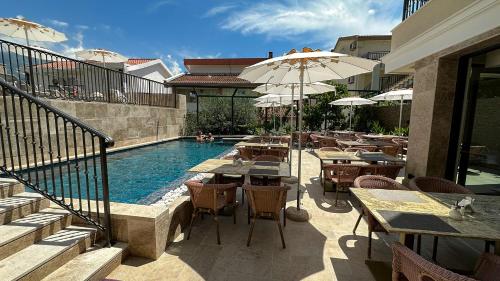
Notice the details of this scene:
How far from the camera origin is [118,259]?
8.70ft

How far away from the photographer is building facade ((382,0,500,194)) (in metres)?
3.80

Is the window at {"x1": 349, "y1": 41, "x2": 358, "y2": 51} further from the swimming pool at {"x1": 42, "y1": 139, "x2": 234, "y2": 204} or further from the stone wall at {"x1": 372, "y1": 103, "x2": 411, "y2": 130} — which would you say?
the swimming pool at {"x1": 42, "y1": 139, "x2": 234, "y2": 204}

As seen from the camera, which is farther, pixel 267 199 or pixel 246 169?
pixel 246 169

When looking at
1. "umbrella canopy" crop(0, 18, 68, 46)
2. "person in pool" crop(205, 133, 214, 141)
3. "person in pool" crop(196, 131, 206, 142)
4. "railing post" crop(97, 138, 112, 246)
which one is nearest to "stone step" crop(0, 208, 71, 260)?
"railing post" crop(97, 138, 112, 246)

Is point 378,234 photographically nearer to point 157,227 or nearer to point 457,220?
point 457,220

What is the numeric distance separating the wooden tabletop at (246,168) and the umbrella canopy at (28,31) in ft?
28.1

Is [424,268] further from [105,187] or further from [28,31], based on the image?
[28,31]

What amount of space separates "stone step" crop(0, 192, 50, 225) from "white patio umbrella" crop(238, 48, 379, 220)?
10.5 ft

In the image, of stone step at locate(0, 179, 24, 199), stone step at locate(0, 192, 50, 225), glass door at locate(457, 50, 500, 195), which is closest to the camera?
stone step at locate(0, 192, 50, 225)

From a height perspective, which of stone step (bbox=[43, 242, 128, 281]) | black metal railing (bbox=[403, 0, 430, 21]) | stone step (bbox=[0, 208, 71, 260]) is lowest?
stone step (bbox=[43, 242, 128, 281])

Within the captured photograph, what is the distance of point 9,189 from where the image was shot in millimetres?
2955

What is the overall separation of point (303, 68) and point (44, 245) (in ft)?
13.4

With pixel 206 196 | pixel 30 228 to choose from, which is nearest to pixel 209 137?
pixel 206 196

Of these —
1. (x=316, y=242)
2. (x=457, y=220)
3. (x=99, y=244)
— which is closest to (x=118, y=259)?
(x=99, y=244)
